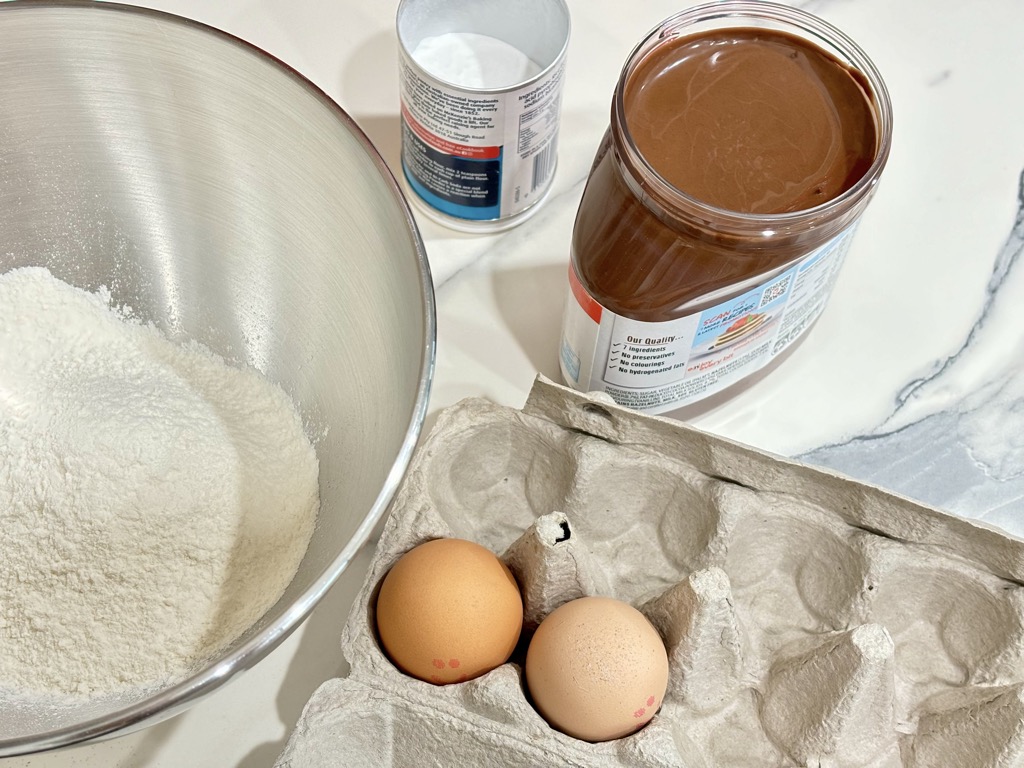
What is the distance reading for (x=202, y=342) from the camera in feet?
2.88

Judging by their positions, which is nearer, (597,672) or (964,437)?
(597,672)

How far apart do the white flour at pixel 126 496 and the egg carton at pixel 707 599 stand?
102 mm

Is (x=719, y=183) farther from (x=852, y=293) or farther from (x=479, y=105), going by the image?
(x=852, y=293)

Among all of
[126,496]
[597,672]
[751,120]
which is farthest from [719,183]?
[126,496]

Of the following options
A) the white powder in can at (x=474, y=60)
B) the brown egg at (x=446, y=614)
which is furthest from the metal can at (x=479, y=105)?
the brown egg at (x=446, y=614)

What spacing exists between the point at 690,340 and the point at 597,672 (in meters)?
0.26

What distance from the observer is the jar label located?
75 centimetres

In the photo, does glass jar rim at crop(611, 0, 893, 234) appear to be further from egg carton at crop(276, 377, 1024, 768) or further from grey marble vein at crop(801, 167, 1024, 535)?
grey marble vein at crop(801, 167, 1024, 535)

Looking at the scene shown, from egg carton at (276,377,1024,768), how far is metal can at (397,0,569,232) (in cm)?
24

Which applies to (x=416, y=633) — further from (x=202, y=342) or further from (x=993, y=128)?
(x=993, y=128)

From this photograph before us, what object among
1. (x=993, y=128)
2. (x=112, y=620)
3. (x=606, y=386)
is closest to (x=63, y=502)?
(x=112, y=620)

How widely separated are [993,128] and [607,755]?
31.1 inches

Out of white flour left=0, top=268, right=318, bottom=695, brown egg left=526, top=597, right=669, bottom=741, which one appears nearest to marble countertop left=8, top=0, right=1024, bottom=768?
white flour left=0, top=268, right=318, bottom=695

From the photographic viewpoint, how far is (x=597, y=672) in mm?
653
